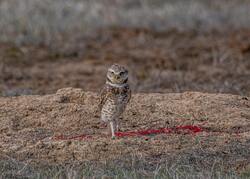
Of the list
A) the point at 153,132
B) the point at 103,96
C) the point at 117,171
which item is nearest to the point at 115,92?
the point at 103,96

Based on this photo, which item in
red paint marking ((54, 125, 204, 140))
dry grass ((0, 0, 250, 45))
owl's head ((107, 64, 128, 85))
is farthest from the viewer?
dry grass ((0, 0, 250, 45))

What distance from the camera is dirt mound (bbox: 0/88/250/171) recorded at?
7.43m

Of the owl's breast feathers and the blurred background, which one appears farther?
the blurred background

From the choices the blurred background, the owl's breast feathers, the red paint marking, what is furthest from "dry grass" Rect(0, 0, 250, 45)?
the owl's breast feathers

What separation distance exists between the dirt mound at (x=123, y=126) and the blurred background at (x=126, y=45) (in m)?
2.35

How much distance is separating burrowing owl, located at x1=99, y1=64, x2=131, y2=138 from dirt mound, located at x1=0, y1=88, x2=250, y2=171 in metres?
0.26

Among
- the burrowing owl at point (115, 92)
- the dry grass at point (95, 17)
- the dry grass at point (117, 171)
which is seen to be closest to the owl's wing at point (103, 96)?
the burrowing owl at point (115, 92)

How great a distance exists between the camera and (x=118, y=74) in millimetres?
7422

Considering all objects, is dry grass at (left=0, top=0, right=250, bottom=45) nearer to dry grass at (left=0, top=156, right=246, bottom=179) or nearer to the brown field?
the brown field

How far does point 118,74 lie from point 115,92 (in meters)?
0.17

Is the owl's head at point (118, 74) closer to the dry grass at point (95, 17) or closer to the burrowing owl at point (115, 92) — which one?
the burrowing owl at point (115, 92)

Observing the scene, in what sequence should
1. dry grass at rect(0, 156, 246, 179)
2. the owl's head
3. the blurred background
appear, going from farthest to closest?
the blurred background, the owl's head, dry grass at rect(0, 156, 246, 179)

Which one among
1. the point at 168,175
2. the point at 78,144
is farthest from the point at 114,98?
the point at 168,175

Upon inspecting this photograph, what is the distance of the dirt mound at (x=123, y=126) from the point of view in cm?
743
